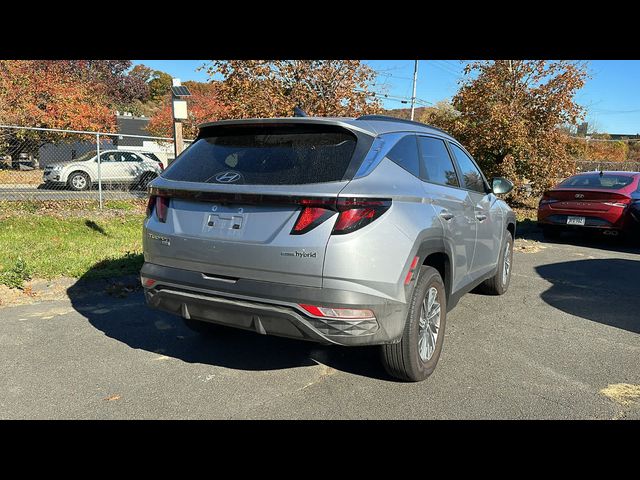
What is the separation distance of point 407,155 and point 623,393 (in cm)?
224

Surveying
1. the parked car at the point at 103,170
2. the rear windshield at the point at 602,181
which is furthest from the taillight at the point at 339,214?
the parked car at the point at 103,170

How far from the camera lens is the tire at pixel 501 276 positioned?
5.55 meters

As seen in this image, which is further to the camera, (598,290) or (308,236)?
(598,290)

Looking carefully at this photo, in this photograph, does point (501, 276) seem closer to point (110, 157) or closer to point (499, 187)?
point (499, 187)

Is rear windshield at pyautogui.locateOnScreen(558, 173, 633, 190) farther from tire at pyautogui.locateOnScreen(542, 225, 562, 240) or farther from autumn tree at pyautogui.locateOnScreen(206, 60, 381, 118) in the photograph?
autumn tree at pyautogui.locateOnScreen(206, 60, 381, 118)

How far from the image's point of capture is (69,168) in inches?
605

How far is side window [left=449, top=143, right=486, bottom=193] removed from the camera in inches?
178

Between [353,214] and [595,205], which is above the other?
[353,214]

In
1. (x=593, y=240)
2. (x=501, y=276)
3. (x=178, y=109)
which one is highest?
(x=178, y=109)

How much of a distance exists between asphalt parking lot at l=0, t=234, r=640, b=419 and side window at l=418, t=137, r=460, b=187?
1444 mm

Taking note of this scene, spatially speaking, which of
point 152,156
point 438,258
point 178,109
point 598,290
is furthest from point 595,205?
point 152,156

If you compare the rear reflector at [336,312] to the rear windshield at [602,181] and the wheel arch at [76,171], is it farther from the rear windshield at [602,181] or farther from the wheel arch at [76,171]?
the wheel arch at [76,171]

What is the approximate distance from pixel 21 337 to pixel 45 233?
14.3 feet
